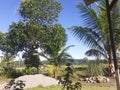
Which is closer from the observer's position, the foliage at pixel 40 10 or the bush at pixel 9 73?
the bush at pixel 9 73

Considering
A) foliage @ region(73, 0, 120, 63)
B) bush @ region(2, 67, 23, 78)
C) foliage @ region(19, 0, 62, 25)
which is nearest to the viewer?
foliage @ region(73, 0, 120, 63)

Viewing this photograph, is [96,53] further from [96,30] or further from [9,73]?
[9,73]

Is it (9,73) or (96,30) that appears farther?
(9,73)

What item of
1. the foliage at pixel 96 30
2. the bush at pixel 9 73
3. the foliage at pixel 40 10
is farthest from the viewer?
the foliage at pixel 40 10

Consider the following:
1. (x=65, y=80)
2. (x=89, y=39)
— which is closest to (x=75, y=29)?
(x=89, y=39)

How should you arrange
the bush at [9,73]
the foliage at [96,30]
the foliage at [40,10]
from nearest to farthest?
the foliage at [96,30] < the bush at [9,73] < the foliage at [40,10]

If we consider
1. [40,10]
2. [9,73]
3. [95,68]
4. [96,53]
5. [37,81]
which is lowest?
[37,81]

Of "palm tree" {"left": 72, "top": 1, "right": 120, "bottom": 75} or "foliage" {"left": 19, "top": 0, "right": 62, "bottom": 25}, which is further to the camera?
"foliage" {"left": 19, "top": 0, "right": 62, "bottom": 25}

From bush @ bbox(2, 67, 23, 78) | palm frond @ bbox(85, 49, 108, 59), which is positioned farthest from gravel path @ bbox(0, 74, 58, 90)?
bush @ bbox(2, 67, 23, 78)

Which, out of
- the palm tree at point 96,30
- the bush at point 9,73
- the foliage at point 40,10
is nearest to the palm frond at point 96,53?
the palm tree at point 96,30

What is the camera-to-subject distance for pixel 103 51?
628 inches

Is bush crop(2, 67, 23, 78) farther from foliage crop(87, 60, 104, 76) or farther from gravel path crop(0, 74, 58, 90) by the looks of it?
gravel path crop(0, 74, 58, 90)

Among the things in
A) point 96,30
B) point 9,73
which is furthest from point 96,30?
point 9,73

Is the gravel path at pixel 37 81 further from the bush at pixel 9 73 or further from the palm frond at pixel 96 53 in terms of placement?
the bush at pixel 9 73
